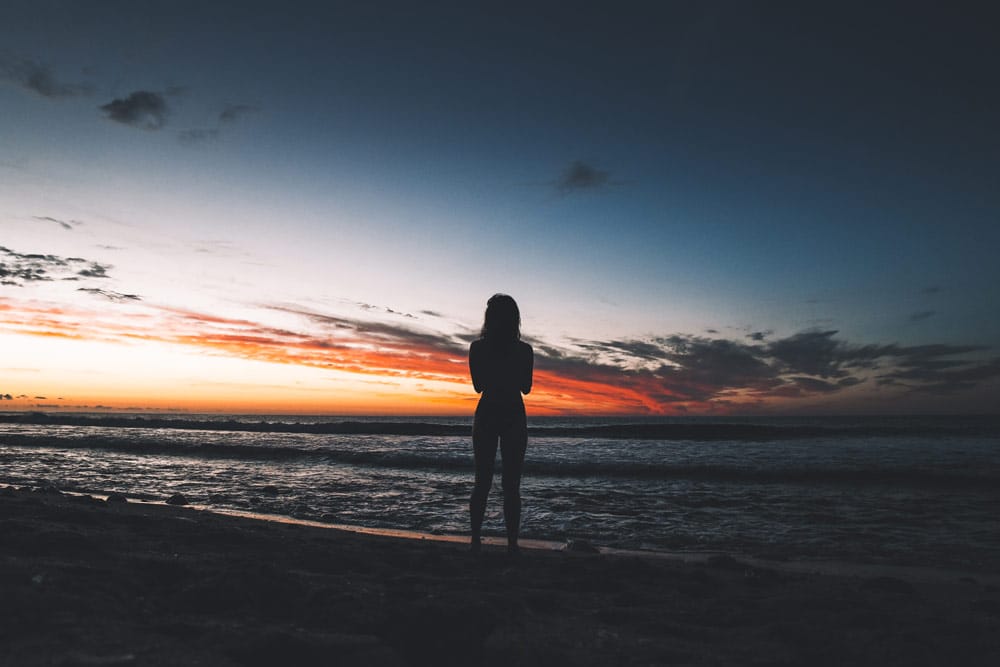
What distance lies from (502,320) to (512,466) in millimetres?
1406

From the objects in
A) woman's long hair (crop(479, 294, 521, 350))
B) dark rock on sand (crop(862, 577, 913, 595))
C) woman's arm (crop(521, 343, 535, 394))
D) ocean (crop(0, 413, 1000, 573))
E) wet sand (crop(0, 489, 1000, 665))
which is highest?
woman's long hair (crop(479, 294, 521, 350))

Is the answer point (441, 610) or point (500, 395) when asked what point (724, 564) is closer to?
point (500, 395)

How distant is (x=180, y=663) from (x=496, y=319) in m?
3.51

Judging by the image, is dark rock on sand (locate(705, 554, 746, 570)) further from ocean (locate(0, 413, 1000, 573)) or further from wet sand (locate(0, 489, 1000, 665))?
ocean (locate(0, 413, 1000, 573))

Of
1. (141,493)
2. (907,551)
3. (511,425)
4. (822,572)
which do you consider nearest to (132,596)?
(511,425)

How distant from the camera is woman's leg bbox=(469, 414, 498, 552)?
196 inches

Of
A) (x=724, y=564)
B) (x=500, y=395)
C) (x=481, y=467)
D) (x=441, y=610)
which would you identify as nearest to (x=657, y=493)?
(x=724, y=564)

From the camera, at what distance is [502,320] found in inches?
199

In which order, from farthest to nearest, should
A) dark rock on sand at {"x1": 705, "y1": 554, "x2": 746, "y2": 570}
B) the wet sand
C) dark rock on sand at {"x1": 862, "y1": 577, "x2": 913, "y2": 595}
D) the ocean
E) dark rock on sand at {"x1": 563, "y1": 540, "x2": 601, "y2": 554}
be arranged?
the ocean
dark rock on sand at {"x1": 563, "y1": 540, "x2": 601, "y2": 554}
dark rock on sand at {"x1": 705, "y1": 554, "x2": 746, "y2": 570}
dark rock on sand at {"x1": 862, "y1": 577, "x2": 913, "y2": 595}
the wet sand

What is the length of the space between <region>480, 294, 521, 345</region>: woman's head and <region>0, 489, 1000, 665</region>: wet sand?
6.80 feet

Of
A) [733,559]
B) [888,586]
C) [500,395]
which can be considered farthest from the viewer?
[733,559]

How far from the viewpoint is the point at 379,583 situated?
3.81 meters

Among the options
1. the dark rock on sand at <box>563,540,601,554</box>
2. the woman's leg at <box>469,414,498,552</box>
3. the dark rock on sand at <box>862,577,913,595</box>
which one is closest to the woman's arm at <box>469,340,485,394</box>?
the woman's leg at <box>469,414,498,552</box>

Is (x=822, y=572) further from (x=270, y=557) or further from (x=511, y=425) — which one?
(x=270, y=557)
